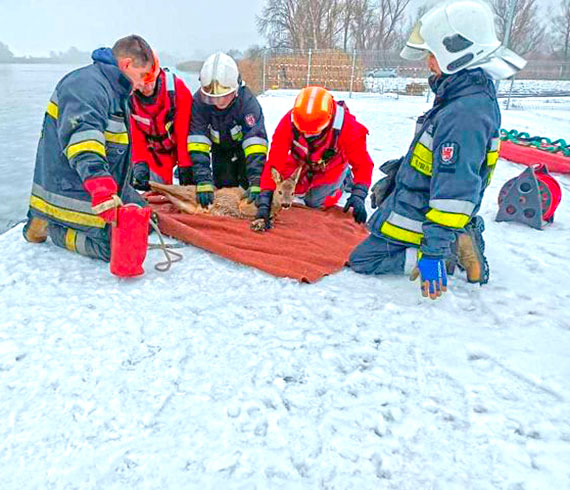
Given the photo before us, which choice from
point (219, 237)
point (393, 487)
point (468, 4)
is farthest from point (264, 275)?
point (468, 4)

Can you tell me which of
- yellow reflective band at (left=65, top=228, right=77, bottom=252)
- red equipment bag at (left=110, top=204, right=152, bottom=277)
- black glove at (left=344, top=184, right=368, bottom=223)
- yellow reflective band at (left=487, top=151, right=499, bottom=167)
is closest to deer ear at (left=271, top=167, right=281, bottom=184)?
black glove at (left=344, top=184, right=368, bottom=223)

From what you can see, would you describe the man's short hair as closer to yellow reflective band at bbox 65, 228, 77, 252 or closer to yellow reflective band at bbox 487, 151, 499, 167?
yellow reflective band at bbox 65, 228, 77, 252

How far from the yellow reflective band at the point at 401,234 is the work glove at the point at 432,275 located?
0.30m

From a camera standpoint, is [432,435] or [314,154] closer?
[432,435]

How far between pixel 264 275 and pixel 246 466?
1.28 meters

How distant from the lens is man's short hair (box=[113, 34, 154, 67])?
2.53m

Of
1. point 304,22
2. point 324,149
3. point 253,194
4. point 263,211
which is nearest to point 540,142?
point 324,149

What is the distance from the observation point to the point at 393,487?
1.29 m

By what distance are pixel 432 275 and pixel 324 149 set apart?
1447 millimetres

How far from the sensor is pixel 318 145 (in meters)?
3.19

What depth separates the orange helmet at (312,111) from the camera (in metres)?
2.88

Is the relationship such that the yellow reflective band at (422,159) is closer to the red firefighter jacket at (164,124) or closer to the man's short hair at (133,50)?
the man's short hair at (133,50)

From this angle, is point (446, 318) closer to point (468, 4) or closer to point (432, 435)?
point (432, 435)

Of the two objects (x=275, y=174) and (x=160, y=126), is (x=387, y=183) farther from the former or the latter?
(x=160, y=126)
